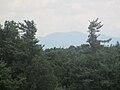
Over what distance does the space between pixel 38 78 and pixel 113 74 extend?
49.3 feet

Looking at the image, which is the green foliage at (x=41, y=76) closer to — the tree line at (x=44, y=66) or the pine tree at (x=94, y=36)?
the tree line at (x=44, y=66)

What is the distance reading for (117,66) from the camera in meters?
41.4

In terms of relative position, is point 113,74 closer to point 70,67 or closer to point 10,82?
point 70,67

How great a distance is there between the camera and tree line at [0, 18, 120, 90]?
28344 mm

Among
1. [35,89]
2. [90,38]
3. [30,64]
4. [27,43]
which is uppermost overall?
[90,38]

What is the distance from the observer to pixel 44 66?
1114 inches

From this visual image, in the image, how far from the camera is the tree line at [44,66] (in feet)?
93.0

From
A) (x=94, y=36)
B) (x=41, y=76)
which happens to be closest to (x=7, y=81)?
(x=41, y=76)

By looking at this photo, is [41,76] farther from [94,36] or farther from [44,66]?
[94,36]

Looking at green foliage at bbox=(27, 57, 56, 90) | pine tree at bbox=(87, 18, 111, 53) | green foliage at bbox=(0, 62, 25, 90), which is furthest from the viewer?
pine tree at bbox=(87, 18, 111, 53)

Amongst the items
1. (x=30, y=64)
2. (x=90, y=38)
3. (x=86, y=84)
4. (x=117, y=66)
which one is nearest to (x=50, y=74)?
(x=30, y=64)

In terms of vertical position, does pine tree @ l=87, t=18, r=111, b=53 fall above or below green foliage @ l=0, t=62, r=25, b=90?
above

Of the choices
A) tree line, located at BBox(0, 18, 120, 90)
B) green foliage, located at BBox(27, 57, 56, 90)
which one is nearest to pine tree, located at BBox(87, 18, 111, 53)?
tree line, located at BBox(0, 18, 120, 90)

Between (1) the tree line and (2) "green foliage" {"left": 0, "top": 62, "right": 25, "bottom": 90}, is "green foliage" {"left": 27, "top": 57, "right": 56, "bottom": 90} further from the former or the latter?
(2) "green foliage" {"left": 0, "top": 62, "right": 25, "bottom": 90}
